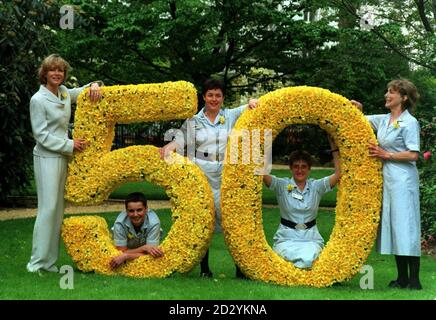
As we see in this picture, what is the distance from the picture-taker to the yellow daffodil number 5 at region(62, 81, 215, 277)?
6.83 metres

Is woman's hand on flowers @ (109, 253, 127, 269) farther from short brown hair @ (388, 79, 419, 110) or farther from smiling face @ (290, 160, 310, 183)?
short brown hair @ (388, 79, 419, 110)

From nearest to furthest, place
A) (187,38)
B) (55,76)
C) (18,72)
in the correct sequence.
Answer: (55,76) < (18,72) < (187,38)

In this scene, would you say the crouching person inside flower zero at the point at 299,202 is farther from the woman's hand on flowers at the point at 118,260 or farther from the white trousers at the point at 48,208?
the white trousers at the point at 48,208

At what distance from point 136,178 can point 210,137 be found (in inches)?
35.6

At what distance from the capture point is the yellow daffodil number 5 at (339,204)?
6.62m

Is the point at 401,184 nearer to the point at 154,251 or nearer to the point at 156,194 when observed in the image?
the point at 154,251

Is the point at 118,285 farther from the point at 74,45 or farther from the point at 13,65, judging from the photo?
the point at 74,45

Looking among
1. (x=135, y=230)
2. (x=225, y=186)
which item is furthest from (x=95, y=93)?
(x=225, y=186)

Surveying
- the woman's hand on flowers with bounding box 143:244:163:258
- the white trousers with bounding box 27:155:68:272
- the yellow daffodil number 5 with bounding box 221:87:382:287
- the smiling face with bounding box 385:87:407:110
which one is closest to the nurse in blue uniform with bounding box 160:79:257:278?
the yellow daffodil number 5 with bounding box 221:87:382:287

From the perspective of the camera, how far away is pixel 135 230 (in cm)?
721

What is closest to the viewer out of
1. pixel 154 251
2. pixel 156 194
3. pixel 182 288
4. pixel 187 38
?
pixel 182 288

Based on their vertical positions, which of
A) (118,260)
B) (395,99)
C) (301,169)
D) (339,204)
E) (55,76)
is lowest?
(118,260)

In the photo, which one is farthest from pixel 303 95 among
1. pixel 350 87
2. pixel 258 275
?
pixel 350 87

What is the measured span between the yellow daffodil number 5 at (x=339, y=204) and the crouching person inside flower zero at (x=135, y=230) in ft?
2.86
